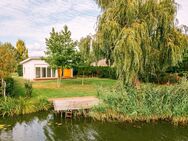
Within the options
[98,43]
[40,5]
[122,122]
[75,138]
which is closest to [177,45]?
[98,43]

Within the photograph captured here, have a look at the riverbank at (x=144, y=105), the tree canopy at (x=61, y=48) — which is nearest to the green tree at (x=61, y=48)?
the tree canopy at (x=61, y=48)

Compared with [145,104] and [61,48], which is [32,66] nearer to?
[61,48]

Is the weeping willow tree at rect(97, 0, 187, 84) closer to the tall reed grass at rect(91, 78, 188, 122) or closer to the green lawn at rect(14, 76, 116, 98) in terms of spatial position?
the tall reed grass at rect(91, 78, 188, 122)

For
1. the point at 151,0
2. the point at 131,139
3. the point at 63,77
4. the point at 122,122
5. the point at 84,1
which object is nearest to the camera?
the point at 131,139

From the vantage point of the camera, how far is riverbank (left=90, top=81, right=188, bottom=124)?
11.0 m

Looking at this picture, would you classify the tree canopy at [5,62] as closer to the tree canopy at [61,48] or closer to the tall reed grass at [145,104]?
the tall reed grass at [145,104]

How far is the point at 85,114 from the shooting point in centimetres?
1216

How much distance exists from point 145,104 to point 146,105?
87 millimetres

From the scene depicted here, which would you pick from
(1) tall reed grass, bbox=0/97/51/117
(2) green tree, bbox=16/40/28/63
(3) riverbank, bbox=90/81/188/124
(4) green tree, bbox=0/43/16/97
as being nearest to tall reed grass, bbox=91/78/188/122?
(3) riverbank, bbox=90/81/188/124

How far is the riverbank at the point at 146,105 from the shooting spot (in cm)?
1105

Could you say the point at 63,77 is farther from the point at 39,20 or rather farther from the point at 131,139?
the point at 131,139

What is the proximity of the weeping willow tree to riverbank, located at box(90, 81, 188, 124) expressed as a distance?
3.40 ft

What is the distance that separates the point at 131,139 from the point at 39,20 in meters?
15.1

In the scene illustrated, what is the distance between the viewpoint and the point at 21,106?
42.0ft
